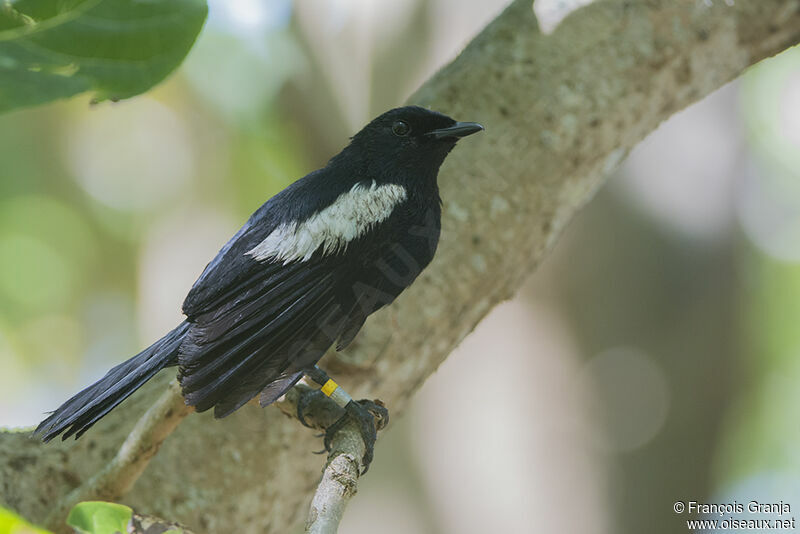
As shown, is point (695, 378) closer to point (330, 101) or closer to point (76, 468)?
point (330, 101)

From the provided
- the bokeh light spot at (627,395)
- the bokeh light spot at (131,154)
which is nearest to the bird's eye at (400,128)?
the bokeh light spot at (627,395)

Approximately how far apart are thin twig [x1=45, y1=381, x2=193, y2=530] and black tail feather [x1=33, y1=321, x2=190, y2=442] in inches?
3.5

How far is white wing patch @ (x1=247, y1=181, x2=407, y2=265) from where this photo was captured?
2184 mm

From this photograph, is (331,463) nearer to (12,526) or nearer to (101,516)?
(101,516)

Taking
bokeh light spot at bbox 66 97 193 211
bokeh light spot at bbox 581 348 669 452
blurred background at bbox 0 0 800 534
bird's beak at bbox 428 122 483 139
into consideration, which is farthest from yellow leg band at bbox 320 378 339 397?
bokeh light spot at bbox 66 97 193 211

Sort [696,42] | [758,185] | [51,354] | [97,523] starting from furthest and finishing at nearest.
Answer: [51,354]
[758,185]
[696,42]
[97,523]

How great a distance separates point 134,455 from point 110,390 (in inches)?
7.9

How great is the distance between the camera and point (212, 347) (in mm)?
1979

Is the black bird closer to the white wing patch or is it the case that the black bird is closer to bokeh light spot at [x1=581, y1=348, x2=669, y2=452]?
the white wing patch

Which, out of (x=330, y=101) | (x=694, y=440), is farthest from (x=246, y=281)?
(x=694, y=440)

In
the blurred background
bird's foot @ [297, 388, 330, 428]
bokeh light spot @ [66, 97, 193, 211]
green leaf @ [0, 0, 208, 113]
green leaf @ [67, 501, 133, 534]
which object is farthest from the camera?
bokeh light spot @ [66, 97, 193, 211]

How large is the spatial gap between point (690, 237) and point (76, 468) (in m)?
3.70

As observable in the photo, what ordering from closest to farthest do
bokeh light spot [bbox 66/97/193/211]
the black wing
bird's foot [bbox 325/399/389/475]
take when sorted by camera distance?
the black wing
bird's foot [bbox 325/399/389/475]
bokeh light spot [bbox 66/97/193/211]

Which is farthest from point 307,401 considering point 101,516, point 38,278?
point 38,278
